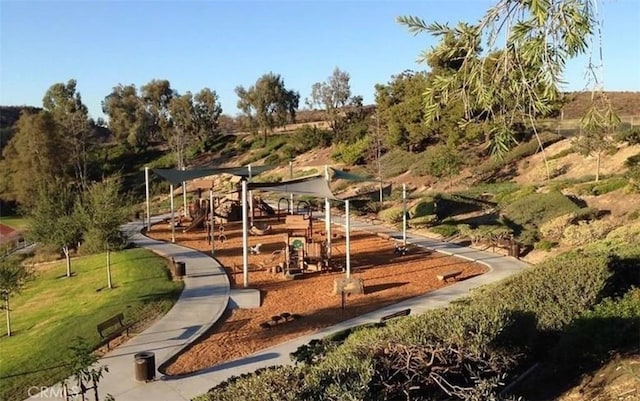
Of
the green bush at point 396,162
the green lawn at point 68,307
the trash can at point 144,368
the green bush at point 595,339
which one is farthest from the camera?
the green bush at point 396,162

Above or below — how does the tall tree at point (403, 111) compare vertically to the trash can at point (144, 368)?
above

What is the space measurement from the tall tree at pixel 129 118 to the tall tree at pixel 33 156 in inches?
722

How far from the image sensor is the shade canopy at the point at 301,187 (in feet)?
57.5

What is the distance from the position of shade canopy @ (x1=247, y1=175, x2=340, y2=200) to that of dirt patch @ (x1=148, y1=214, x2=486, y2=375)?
2.66 metres

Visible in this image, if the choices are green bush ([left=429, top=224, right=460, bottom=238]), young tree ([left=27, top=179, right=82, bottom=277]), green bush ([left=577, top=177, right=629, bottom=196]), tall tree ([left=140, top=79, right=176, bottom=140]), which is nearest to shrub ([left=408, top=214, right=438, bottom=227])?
green bush ([left=429, top=224, right=460, bottom=238])

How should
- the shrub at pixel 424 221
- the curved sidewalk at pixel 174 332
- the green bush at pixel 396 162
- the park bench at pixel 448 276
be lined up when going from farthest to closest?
1. the green bush at pixel 396 162
2. the shrub at pixel 424 221
3. the park bench at pixel 448 276
4. the curved sidewalk at pixel 174 332

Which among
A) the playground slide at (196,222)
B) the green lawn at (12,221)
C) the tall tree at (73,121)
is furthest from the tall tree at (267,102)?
the playground slide at (196,222)

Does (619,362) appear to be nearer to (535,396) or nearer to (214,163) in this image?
(535,396)

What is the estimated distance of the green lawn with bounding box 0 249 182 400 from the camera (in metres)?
11.3

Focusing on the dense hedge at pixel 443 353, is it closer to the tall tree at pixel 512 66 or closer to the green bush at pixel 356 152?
the tall tree at pixel 512 66

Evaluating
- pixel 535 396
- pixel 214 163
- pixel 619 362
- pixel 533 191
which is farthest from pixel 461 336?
pixel 214 163

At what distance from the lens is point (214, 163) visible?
70.8 m

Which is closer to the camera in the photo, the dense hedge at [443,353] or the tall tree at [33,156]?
the dense hedge at [443,353]

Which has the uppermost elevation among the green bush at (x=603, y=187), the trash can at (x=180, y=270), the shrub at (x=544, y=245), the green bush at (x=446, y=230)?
the green bush at (x=603, y=187)
